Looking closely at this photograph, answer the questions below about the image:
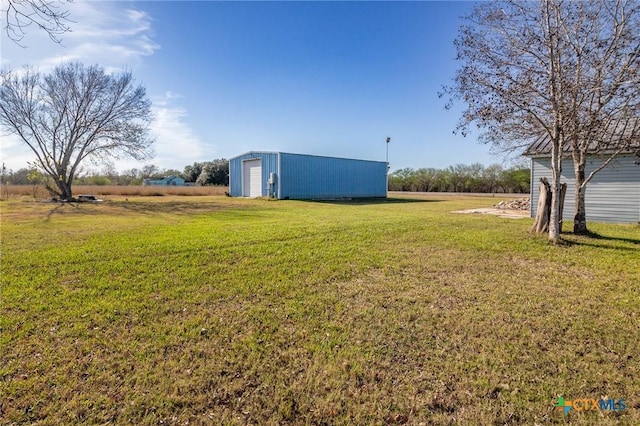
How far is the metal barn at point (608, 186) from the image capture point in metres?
10.2

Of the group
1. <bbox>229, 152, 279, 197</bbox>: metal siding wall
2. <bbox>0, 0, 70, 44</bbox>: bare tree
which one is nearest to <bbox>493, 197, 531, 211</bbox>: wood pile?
<bbox>229, 152, 279, 197</bbox>: metal siding wall

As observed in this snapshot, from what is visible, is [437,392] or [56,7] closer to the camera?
[437,392]

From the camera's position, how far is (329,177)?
24766mm

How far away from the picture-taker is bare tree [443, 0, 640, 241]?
646 centimetres

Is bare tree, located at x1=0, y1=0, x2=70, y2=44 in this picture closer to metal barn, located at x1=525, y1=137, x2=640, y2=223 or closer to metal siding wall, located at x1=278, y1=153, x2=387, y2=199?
metal barn, located at x1=525, y1=137, x2=640, y2=223

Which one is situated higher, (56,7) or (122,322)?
(56,7)

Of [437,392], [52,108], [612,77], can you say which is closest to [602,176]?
[612,77]

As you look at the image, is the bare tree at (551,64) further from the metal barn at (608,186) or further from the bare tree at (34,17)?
the bare tree at (34,17)

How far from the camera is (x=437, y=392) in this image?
2217 mm

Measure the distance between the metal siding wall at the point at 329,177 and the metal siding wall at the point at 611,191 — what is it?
580 inches

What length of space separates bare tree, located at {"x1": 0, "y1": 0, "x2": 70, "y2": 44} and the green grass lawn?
2929 millimetres

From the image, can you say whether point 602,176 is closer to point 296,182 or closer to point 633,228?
point 633,228

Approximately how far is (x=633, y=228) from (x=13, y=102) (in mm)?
29346

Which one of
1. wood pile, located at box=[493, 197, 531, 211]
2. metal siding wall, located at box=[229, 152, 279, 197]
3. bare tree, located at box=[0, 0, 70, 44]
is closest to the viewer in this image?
bare tree, located at box=[0, 0, 70, 44]
